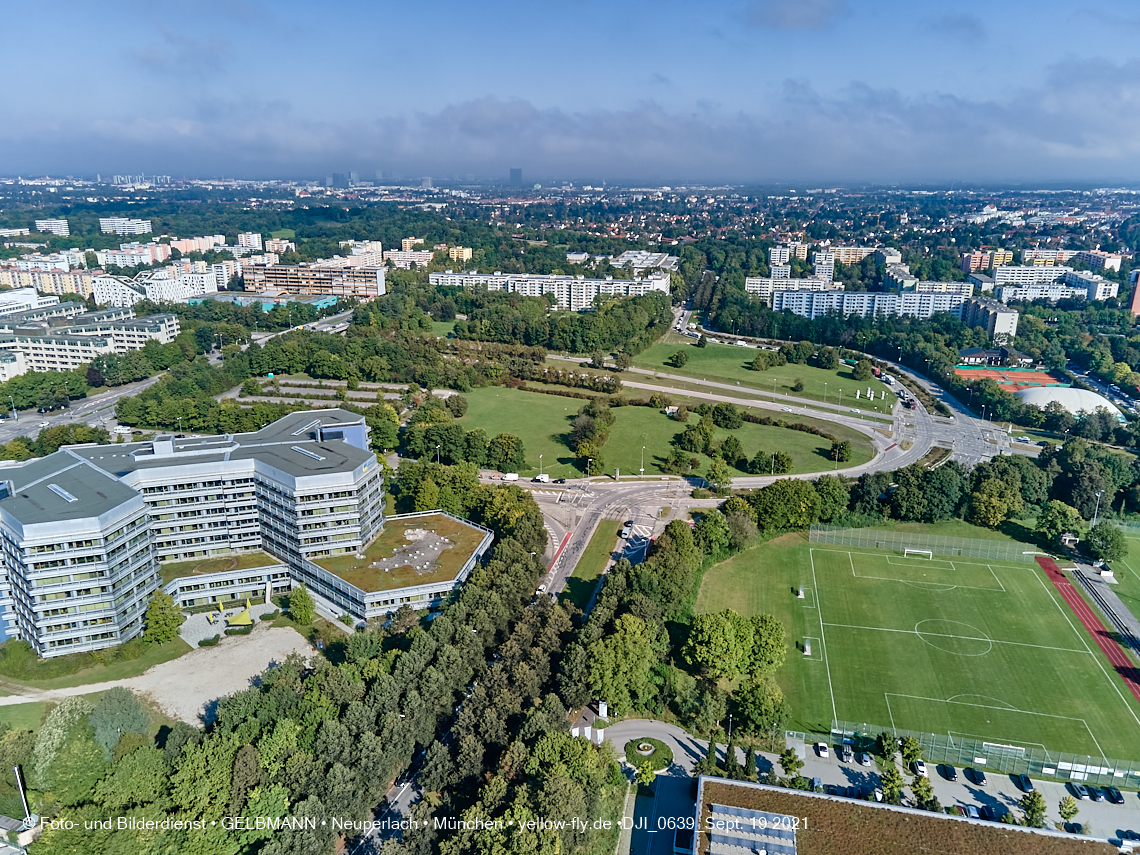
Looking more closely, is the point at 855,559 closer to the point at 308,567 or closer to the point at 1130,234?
the point at 308,567

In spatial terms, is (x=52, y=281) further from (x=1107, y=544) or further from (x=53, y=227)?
(x=1107, y=544)

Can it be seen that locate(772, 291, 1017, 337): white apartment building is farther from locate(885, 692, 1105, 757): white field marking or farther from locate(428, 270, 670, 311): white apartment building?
locate(885, 692, 1105, 757): white field marking

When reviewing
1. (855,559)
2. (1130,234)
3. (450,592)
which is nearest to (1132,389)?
(855,559)

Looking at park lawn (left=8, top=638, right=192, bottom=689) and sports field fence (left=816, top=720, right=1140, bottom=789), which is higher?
sports field fence (left=816, top=720, right=1140, bottom=789)

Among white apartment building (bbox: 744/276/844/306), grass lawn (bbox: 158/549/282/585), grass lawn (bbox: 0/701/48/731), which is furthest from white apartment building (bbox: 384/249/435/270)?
grass lawn (bbox: 0/701/48/731)

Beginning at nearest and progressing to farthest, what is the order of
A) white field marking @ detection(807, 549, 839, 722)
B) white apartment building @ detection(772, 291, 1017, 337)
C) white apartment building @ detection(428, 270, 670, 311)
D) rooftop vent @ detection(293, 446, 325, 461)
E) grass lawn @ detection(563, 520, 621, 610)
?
1. white field marking @ detection(807, 549, 839, 722)
2. grass lawn @ detection(563, 520, 621, 610)
3. rooftop vent @ detection(293, 446, 325, 461)
4. white apartment building @ detection(772, 291, 1017, 337)
5. white apartment building @ detection(428, 270, 670, 311)

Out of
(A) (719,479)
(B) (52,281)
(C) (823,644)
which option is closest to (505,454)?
(A) (719,479)
